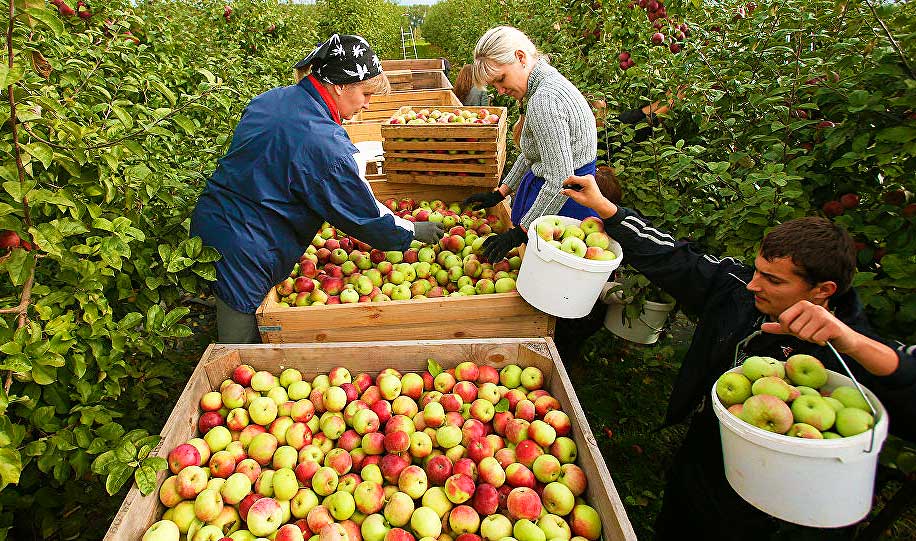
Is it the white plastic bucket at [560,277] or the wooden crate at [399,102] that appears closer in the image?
the white plastic bucket at [560,277]

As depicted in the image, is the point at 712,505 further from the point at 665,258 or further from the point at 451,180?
the point at 451,180

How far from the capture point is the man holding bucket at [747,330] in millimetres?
1473

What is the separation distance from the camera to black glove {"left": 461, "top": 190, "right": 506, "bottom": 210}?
428 centimetres

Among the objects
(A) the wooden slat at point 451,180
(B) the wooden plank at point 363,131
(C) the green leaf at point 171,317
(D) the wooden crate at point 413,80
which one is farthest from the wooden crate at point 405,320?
(D) the wooden crate at point 413,80

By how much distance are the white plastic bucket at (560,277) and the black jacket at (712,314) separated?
0.59 feet

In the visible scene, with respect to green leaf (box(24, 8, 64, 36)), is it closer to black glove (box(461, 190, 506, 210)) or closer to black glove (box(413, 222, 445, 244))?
black glove (box(413, 222, 445, 244))

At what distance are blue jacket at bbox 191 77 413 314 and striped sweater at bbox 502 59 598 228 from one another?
1.00 m

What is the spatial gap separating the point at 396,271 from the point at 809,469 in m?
2.45

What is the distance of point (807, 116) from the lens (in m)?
2.65

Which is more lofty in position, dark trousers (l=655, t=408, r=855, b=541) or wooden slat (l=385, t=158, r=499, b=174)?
dark trousers (l=655, t=408, r=855, b=541)

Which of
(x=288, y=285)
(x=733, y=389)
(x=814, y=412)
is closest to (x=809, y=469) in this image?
(x=814, y=412)

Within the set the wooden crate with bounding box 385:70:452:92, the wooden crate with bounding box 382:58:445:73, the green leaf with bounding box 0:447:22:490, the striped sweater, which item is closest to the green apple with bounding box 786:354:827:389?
the striped sweater

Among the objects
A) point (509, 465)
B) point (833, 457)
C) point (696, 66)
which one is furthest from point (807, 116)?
point (509, 465)

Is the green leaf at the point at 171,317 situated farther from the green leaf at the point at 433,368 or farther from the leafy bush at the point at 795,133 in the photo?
the leafy bush at the point at 795,133
